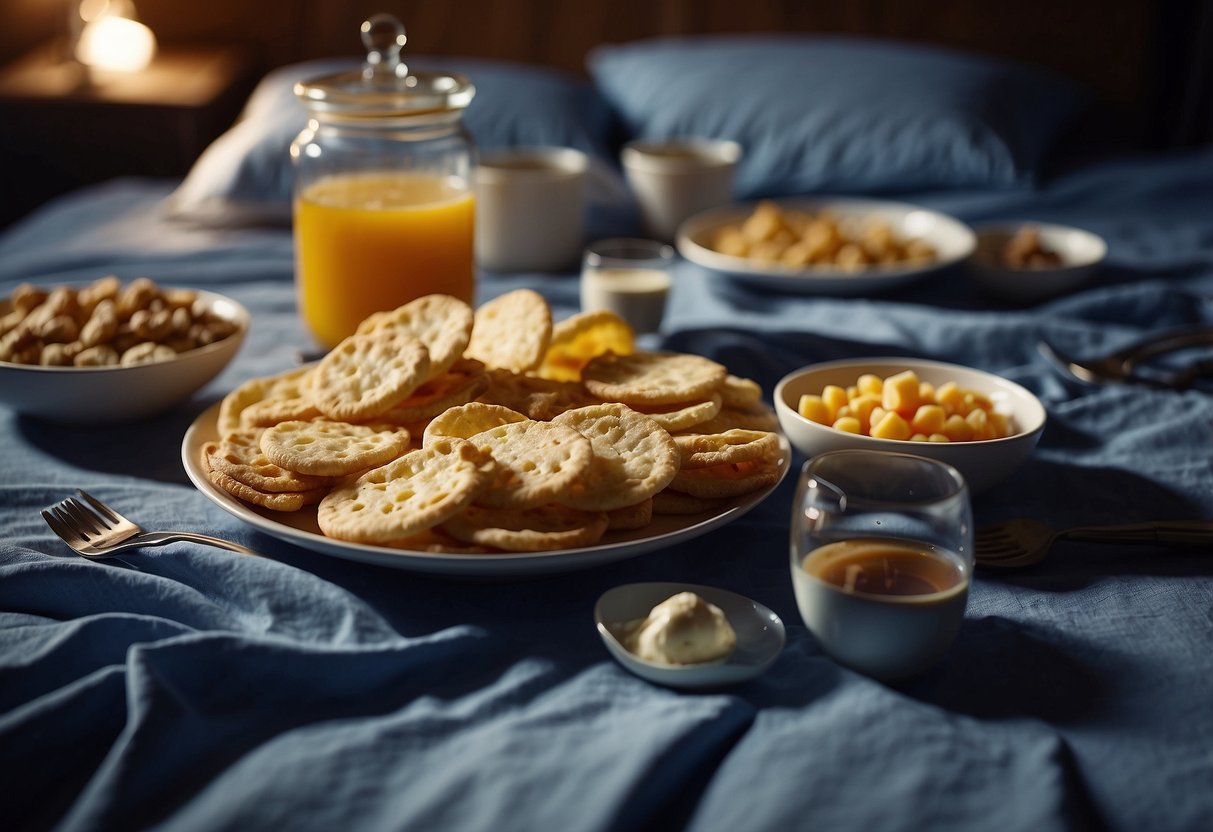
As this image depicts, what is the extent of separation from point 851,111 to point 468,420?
5.75 feet

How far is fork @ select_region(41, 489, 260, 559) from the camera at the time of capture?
1068 mm

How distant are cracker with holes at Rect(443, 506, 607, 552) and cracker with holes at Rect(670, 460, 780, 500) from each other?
4.1 inches

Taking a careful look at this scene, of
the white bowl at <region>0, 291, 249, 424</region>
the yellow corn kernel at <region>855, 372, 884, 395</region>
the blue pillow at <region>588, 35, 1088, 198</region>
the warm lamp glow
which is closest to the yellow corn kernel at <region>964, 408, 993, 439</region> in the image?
the yellow corn kernel at <region>855, 372, 884, 395</region>

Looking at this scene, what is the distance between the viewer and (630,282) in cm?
172

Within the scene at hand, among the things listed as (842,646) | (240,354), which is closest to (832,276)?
(240,354)

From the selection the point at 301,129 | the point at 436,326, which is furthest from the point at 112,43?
the point at 436,326

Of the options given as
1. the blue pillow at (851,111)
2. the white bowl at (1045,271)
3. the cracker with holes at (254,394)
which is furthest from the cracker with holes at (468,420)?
the blue pillow at (851,111)

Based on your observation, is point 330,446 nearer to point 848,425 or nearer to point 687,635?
point 687,635

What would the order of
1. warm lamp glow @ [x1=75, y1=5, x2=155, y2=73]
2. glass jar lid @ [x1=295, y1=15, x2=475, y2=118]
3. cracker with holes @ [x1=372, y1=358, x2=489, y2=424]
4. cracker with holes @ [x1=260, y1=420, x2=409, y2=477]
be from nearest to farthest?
cracker with holes @ [x1=260, y1=420, x2=409, y2=477], cracker with holes @ [x1=372, y1=358, x2=489, y2=424], glass jar lid @ [x1=295, y1=15, x2=475, y2=118], warm lamp glow @ [x1=75, y1=5, x2=155, y2=73]

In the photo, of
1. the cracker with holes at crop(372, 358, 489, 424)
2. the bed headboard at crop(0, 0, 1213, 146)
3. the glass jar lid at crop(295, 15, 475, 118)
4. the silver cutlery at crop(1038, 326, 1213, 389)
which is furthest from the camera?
the bed headboard at crop(0, 0, 1213, 146)

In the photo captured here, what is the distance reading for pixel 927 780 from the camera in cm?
78

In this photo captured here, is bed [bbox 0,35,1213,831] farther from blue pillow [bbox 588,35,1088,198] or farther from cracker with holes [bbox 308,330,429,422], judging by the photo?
blue pillow [bbox 588,35,1088,198]

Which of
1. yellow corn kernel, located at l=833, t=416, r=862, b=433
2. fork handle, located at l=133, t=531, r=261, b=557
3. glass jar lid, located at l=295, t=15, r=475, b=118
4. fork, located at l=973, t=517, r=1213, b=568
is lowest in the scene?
fork handle, located at l=133, t=531, r=261, b=557

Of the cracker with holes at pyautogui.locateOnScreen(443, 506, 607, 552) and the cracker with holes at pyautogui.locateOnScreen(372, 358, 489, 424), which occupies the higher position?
the cracker with holes at pyautogui.locateOnScreen(372, 358, 489, 424)
